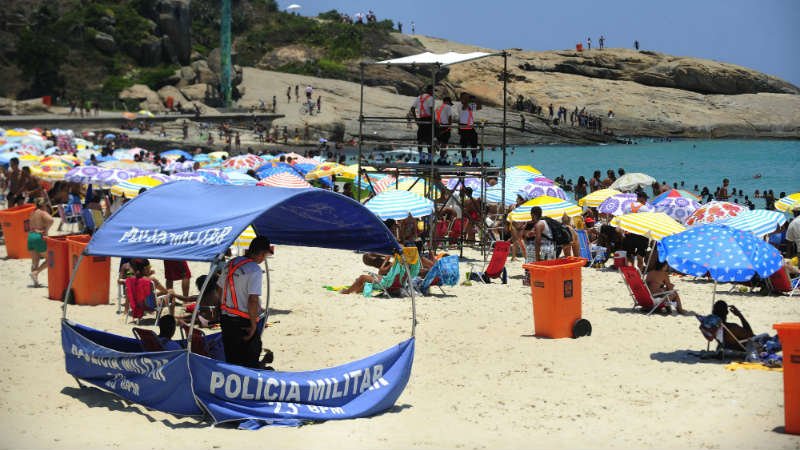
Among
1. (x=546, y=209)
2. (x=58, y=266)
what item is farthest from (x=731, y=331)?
(x=58, y=266)

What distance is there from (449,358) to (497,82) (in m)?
69.4

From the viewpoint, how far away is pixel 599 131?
76062mm

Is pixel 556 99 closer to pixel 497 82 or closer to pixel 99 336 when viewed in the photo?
pixel 497 82

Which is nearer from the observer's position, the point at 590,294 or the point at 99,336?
the point at 99,336

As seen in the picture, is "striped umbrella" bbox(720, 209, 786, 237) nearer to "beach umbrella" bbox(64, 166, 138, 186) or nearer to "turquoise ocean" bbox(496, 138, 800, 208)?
"beach umbrella" bbox(64, 166, 138, 186)

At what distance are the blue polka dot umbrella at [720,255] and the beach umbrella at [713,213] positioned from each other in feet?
21.5

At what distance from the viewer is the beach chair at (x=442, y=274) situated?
14055mm

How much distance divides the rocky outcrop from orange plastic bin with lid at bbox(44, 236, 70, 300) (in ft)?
244

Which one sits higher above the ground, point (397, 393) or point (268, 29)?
point (268, 29)

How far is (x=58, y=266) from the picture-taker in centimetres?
1320

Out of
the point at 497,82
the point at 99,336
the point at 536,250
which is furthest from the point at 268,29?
the point at 99,336

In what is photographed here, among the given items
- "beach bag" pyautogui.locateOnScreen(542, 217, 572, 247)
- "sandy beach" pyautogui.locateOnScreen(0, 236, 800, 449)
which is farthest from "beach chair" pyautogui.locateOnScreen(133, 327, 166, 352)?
"beach bag" pyautogui.locateOnScreen(542, 217, 572, 247)

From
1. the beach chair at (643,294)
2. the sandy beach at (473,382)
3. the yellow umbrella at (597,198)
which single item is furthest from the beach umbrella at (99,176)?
the beach chair at (643,294)

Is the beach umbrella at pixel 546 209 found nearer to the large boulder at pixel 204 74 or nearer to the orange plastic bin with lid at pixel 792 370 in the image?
the orange plastic bin with lid at pixel 792 370
